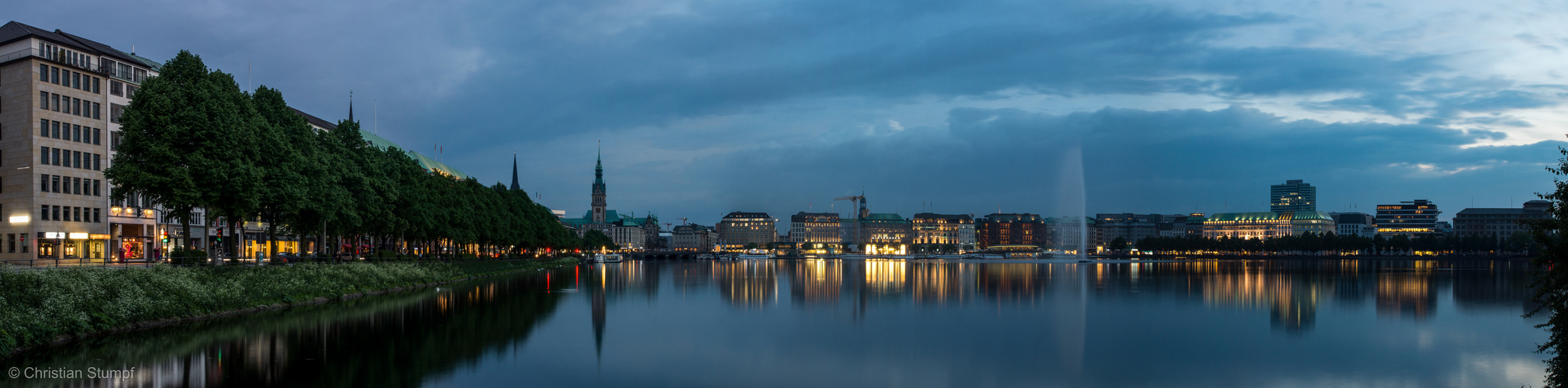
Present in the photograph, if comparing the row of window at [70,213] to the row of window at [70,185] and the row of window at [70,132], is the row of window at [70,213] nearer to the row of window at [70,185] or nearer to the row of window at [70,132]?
the row of window at [70,185]

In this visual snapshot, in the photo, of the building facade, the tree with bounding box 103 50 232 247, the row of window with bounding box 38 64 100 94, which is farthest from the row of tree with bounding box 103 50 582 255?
the row of window with bounding box 38 64 100 94

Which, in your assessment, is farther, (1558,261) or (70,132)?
(70,132)

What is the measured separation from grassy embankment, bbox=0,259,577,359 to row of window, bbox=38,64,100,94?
32472 millimetres

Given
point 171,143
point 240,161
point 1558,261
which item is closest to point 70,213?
point 171,143

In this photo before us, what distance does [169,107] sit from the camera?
138 feet

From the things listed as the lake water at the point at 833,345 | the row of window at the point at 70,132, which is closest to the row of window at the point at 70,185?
the row of window at the point at 70,132

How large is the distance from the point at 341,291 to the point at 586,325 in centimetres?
1960

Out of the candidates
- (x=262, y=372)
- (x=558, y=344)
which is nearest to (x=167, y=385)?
(x=262, y=372)

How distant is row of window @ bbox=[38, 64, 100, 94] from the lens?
66.9 metres

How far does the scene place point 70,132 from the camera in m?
70.6

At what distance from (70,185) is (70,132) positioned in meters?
3.98

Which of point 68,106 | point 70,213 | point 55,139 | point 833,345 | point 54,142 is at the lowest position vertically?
point 833,345

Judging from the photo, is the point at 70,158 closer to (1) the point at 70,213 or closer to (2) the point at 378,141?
(1) the point at 70,213

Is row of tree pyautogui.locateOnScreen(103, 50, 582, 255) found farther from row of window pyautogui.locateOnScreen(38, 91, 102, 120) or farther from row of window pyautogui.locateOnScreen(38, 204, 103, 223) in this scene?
row of window pyautogui.locateOnScreen(38, 91, 102, 120)
